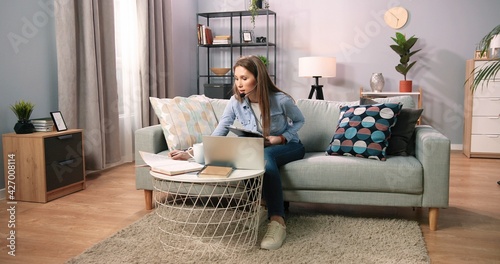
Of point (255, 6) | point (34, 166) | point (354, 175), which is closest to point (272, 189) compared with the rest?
point (354, 175)

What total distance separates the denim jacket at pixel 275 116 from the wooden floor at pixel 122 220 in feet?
1.75

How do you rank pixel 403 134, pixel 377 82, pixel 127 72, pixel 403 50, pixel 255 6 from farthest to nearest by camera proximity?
pixel 255 6, pixel 377 82, pixel 403 50, pixel 127 72, pixel 403 134

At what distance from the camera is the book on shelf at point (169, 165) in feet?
6.34

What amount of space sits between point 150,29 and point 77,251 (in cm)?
310

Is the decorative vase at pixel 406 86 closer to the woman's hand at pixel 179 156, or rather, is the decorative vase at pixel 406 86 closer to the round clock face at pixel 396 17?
the round clock face at pixel 396 17

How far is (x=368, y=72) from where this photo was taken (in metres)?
5.51

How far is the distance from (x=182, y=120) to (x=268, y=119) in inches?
25.6

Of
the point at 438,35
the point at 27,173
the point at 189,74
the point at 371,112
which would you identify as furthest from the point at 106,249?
the point at 438,35

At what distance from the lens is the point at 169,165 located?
2.03 metres

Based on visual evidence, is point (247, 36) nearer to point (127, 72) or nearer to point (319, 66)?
point (319, 66)

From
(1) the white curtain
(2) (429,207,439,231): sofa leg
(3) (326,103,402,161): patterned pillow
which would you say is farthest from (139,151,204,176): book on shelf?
(1) the white curtain

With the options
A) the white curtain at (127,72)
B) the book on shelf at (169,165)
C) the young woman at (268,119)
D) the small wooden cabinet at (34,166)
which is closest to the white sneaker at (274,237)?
the young woman at (268,119)

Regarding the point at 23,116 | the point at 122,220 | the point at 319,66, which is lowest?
the point at 122,220

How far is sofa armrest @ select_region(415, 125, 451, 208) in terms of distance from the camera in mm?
2330
